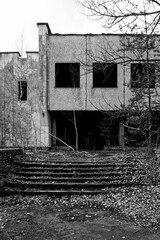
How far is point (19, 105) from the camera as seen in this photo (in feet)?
61.5

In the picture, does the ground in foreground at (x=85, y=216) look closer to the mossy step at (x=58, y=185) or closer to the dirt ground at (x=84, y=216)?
the dirt ground at (x=84, y=216)

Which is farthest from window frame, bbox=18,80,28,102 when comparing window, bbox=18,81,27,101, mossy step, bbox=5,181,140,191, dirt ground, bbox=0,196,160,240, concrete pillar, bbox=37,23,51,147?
dirt ground, bbox=0,196,160,240

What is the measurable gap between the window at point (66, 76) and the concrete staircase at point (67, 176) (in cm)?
762

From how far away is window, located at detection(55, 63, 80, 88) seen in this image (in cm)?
1706

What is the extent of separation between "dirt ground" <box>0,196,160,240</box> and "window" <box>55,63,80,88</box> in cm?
1121

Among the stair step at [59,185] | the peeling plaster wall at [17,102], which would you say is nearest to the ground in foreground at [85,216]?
the stair step at [59,185]

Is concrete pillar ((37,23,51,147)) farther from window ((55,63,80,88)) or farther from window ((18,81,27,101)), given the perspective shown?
window ((18,81,27,101))

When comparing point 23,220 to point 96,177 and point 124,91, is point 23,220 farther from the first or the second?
point 124,91

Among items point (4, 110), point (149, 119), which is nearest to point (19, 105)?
point (4, 110)

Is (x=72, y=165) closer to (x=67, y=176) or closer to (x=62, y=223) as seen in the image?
(x=67, y=176)

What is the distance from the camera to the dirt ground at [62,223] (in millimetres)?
5016

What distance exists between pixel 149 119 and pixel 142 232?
2.58m

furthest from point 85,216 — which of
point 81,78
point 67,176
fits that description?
point 81,78

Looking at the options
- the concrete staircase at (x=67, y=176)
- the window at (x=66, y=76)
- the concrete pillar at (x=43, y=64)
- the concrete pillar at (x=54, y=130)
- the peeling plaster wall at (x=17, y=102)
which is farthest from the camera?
the peeling plaster wall at (x=17, y=102)
